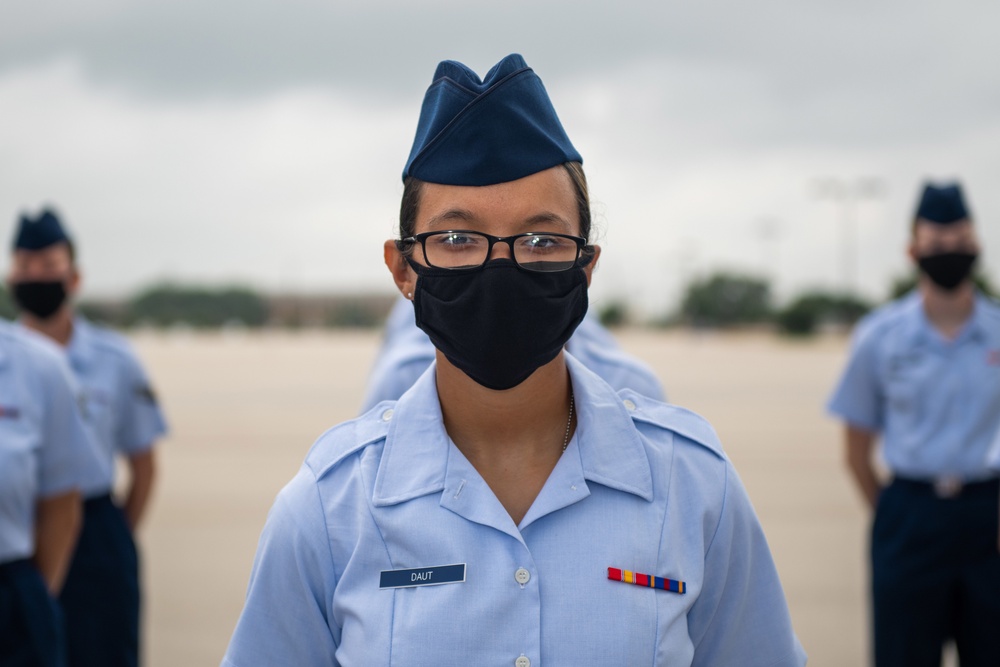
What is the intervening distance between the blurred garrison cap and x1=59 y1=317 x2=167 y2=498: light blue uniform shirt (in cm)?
46

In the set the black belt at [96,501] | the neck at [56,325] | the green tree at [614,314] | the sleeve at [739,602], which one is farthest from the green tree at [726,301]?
the sleeve at [739,602]

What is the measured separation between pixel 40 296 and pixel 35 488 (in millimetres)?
1460

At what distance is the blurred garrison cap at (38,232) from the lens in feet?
16.2

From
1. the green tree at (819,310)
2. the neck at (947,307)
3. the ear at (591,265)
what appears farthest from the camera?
the green tree at (819,310)

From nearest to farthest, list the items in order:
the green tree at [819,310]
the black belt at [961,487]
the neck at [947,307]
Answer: the black belt at [961,487], the neck at [947,307], the green tree at [819,310]

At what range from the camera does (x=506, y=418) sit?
194 cm

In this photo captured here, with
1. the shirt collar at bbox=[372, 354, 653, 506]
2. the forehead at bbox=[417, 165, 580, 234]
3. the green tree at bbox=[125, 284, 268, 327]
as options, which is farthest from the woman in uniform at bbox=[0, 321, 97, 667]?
the green tree at bbox=[125, 284, 268, 327]

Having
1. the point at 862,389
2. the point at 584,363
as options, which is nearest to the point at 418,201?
the point at 584,363

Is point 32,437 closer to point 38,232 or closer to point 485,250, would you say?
point 38,232

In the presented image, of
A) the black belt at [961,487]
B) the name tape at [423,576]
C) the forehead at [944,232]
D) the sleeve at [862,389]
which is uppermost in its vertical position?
the forehead at [944,232]

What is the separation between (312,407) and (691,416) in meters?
17.9

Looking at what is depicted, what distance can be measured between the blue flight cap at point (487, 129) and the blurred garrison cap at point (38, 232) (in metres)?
3.56

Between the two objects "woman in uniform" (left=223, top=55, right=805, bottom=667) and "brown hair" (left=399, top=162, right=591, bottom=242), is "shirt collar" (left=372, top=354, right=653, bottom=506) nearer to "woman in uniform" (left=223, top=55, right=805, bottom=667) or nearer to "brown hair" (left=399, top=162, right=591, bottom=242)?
"woman in uniform" (left=223, top=55, right=805, bottom=667)

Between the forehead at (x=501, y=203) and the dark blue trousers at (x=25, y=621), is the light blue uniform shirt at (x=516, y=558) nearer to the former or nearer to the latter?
the forehead at (x=501, y=203)
